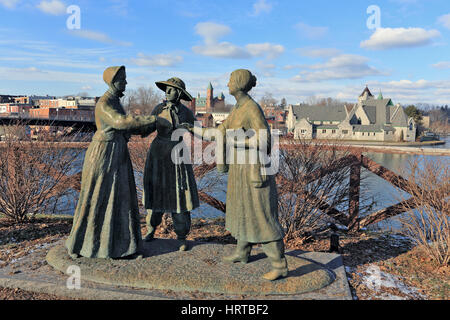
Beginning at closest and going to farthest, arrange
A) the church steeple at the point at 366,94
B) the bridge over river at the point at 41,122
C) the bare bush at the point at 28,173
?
the bare bush at the point at 28,173
the bridge over river at the point at 41,122
the church steeple at the point at 366,94

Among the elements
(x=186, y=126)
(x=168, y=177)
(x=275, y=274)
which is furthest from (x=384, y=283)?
(x=186, y=126)

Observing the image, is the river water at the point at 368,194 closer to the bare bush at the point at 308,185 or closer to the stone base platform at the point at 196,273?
the bare bush at the point at 308,185

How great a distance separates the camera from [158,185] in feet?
15.7

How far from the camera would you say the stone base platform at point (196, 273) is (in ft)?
13.0

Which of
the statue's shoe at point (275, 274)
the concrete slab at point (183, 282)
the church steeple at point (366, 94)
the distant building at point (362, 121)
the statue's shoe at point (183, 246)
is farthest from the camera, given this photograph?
the church steeple at point (366, 94)

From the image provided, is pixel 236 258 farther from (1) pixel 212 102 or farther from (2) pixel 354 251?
(1) pixel 212 102

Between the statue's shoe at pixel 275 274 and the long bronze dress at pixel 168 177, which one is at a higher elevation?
the long bronze dress at pixel 168 177

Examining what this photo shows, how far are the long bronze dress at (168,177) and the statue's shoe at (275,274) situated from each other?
4.69 feet

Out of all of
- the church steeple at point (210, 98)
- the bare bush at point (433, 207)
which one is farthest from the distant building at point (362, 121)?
the church steeple at point (210, 98)

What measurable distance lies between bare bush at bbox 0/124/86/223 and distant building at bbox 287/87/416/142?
4556cm

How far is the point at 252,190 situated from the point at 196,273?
1316 mm

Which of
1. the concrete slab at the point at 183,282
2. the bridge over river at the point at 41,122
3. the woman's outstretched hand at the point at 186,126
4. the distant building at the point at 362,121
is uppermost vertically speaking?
the distant building at the point at 362,121
